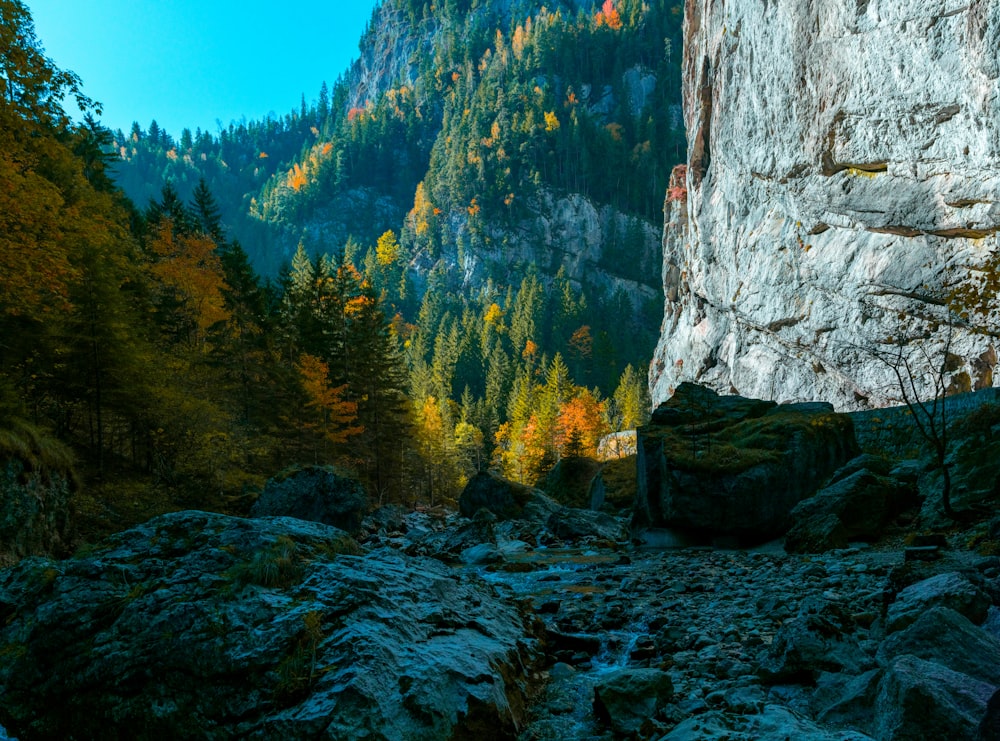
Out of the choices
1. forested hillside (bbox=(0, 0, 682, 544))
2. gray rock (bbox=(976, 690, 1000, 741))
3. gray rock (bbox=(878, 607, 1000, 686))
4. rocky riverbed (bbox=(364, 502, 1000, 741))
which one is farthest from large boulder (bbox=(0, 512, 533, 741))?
forested hillside (bbox=(0, 0, 682, 544))

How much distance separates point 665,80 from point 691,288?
141632 mm

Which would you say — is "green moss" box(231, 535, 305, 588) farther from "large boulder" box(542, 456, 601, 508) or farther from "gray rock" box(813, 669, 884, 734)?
"large boulder" box(542, 456, 601, 508)

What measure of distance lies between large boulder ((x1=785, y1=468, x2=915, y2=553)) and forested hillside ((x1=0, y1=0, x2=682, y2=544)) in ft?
58.4

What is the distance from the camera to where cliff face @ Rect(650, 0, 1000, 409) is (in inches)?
1101

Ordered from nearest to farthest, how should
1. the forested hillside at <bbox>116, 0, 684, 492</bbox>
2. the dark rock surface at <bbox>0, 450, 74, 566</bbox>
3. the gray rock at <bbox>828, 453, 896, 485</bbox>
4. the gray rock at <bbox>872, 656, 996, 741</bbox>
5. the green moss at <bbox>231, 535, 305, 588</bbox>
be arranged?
the gray rock at <bbox>872, 656, 996, 741</bbox> → the green moss at <bbox>231, 535, 305, 588</bbox> → the dark rock surface at <bbox>0, 450, 74, 566</bbox> → the gray rock at <bbox>828, 453, 896, 485</bbox> → the forested hillside at <bbox>116, 0, 684, 492</bbox>

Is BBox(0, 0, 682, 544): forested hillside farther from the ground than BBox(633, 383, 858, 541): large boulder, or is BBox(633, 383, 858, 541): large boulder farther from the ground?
BBox(0, 0, 682, 544): forested hillside

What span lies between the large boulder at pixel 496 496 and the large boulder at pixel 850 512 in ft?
54.4

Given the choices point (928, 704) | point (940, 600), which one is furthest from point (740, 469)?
point (928, 704)

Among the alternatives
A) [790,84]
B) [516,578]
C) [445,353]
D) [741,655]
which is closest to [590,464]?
[516,578]

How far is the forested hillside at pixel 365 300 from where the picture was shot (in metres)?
14.3

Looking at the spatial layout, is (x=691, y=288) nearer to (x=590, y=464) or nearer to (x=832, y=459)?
(x=590, y=464)

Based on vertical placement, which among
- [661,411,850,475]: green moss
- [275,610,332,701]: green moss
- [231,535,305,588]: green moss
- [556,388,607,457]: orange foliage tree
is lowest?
[275,610,332,701]: green moss

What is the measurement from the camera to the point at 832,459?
60.0ft

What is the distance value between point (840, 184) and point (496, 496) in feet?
102
